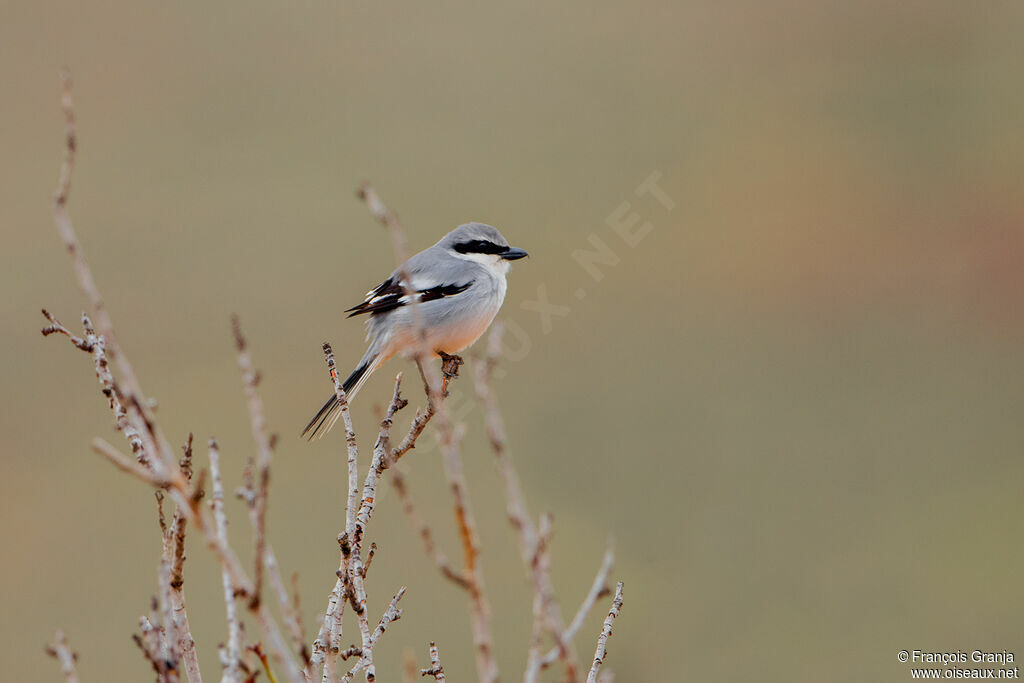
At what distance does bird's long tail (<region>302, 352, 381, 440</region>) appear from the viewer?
3.18 m

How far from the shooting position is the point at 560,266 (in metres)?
7.81

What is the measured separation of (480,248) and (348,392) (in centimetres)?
80

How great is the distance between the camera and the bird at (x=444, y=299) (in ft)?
11.5

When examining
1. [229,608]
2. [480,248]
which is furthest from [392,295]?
[229,608]

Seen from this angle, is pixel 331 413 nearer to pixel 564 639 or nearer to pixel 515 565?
pixel 564 639

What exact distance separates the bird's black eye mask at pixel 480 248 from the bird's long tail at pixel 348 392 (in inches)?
23.8

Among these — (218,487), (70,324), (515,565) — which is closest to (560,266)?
(515,565)

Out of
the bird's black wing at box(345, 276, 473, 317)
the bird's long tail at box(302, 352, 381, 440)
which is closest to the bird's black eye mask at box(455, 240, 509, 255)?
the bird's black wing at box(345, 276, 473, 317)

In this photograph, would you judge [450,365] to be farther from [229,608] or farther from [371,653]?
[229,608]

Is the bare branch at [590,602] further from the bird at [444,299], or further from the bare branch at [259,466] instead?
the bird at [444,299]

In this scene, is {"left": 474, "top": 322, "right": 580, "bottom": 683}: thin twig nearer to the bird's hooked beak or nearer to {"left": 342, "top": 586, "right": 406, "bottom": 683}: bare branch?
{"left": 342, "top": 586, "right": 406, "bottom": 683}: bare branch

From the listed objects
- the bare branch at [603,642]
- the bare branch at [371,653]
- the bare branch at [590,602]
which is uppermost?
the bare branch at [590,602]

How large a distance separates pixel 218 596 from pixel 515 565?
1.72m

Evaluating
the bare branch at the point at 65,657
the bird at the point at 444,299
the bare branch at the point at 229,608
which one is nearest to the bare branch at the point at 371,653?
the bare branch at the point at 229,608
